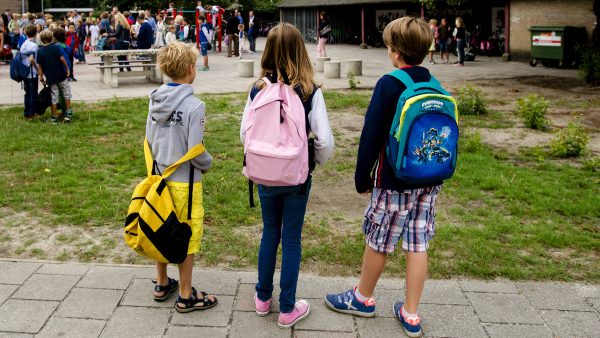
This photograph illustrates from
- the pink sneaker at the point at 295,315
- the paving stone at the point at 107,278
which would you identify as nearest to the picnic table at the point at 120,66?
the paving stone at the point at 107,278

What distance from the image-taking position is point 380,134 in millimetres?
3781

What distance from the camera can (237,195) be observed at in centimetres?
684

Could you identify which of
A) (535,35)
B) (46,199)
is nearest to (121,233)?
(46,199)

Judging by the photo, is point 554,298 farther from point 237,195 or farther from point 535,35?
point 535,35

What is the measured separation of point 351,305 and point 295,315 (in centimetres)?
37

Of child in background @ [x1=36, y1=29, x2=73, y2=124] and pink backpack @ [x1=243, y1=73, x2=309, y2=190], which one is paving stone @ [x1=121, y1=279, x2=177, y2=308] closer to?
pink backpack @ [x1=243, y1=73, x2=309, y2=190]

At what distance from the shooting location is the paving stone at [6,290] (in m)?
4.45

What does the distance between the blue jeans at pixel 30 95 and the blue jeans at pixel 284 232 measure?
821 cm

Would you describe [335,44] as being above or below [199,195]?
above

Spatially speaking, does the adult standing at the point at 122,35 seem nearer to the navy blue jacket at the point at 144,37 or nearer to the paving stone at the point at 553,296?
the navy blue jacket at the point at 144,37

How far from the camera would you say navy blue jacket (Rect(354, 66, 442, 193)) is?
3715mm

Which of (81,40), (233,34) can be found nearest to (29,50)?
(233,34)

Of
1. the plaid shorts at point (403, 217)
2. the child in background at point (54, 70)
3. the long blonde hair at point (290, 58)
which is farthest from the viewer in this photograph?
the child in background at point (54, 70)

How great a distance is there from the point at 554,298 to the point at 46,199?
473 cm
